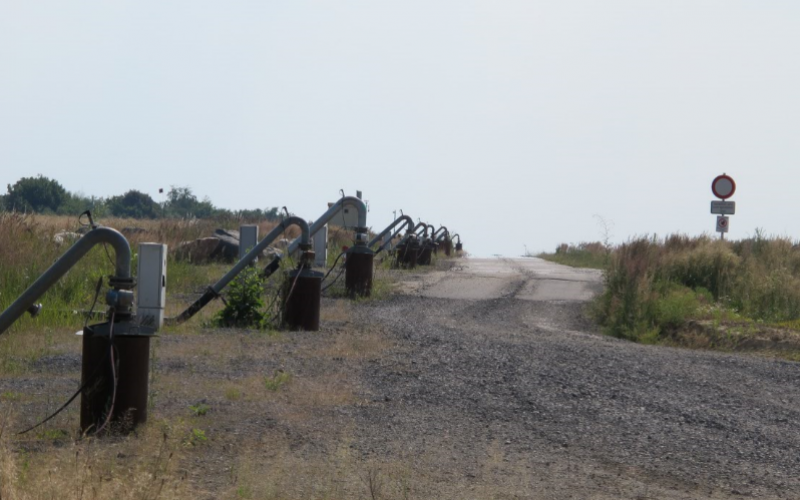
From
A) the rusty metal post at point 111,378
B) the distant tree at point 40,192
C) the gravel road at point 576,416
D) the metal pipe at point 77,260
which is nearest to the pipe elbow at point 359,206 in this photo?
the gravel road at point 576,416

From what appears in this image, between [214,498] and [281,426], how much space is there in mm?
1722

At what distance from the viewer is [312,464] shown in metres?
6.01

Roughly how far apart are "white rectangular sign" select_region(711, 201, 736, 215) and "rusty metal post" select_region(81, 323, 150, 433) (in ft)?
57.1

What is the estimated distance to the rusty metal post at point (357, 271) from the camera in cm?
1797

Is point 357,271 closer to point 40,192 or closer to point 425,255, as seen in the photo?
point 425,255

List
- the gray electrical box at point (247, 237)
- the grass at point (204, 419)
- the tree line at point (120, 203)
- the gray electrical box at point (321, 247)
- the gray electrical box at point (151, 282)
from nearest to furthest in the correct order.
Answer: the grass at point (204, 419), the gray electrical box at point (151, 282), the gray electrical box at point (247, 237), the gray electrical box at point (321, 247), the tree line at point (120, 203)

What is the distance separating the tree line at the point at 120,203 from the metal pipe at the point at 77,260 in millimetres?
33926

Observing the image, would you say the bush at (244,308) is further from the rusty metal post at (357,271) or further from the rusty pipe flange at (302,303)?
the rusty metal post at (357,271)

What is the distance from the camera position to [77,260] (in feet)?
23.1

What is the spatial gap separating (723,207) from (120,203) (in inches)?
2496

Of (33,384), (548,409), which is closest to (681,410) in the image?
(548,409)

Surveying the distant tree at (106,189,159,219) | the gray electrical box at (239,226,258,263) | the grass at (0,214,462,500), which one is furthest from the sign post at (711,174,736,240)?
the distant tree at (106,189,159,219)

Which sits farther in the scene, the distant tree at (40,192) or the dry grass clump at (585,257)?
the distant tree at (40,192)

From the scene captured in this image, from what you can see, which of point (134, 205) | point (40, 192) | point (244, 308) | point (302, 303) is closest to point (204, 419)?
point (302, 303)
